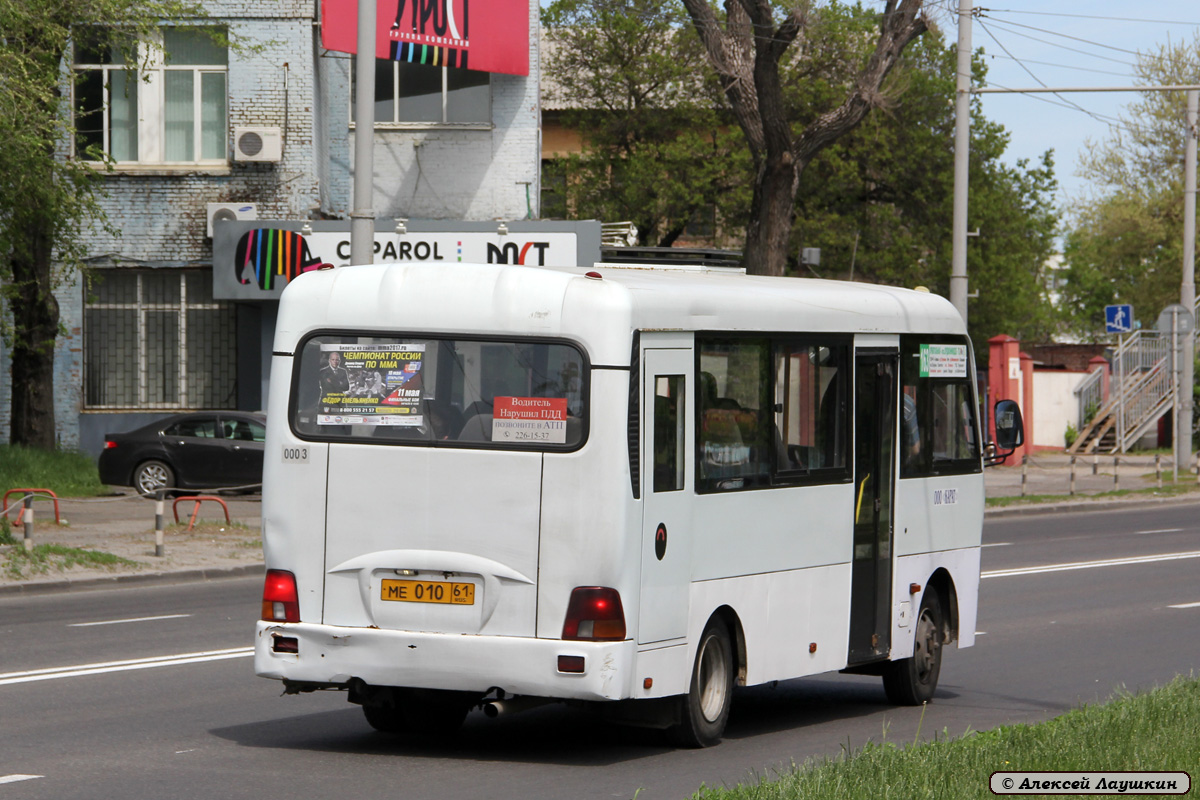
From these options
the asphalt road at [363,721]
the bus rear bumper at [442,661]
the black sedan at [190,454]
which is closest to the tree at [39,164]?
the black sedan at [190,454]

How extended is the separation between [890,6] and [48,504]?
1484 cm

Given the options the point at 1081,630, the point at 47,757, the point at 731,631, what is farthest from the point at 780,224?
the point at 47,757

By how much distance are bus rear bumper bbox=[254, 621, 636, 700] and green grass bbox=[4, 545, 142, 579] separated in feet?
30.9

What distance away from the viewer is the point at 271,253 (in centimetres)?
2919

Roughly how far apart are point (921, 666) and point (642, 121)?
42.4m

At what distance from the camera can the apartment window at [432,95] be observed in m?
33.0

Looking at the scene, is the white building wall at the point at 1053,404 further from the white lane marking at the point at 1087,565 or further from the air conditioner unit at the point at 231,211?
the white lane marking at the point at 1087,565

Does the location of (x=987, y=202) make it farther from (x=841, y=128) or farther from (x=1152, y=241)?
(x=841, y=128)

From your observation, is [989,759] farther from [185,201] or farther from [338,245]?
[185,201]

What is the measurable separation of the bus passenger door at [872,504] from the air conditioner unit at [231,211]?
69.9 feet

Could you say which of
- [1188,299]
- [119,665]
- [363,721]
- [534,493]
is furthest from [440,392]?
[1188,299]

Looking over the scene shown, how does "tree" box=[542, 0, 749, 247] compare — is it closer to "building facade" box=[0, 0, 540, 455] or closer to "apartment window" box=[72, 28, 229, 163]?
"building facade" box=[0, 0, 540, 455]

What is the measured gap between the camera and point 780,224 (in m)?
26.8

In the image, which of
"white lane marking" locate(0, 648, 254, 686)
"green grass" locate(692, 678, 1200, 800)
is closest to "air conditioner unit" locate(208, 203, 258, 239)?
"white lane marking" locate(0, 648, 254, 686)
